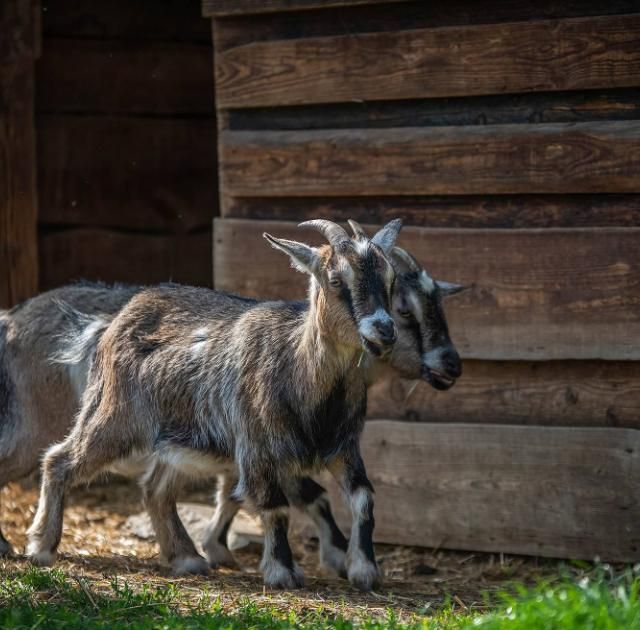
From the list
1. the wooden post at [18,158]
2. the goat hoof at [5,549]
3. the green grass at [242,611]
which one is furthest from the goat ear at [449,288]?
the wooden post at [18,158]

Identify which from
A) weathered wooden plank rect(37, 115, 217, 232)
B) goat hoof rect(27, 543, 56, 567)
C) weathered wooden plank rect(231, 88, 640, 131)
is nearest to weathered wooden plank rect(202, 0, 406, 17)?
weathered wooden plank rect(231, 88, 640, 131)

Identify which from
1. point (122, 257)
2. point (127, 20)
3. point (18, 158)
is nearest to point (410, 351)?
point (18, 158)

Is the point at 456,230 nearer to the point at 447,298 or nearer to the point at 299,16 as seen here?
the point at 447,298

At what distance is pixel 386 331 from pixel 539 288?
1.58 meters

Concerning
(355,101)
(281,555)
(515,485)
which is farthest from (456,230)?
(281,555)

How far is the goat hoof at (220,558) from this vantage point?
24.1ft

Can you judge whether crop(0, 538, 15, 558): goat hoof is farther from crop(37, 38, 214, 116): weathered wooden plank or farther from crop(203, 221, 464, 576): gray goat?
crop(37, 38, 214, 116): weathered wooden plank

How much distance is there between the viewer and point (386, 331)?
5707 mm

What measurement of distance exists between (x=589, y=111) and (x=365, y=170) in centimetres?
133

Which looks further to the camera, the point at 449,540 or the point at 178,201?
the point at 178,201

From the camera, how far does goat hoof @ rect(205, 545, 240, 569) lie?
7332 millimetres

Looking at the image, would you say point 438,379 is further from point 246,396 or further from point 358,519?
point 246,396

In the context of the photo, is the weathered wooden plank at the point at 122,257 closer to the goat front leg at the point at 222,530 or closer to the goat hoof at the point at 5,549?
the goat front leg at the point at 222,530

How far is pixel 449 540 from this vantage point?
7.38 m
